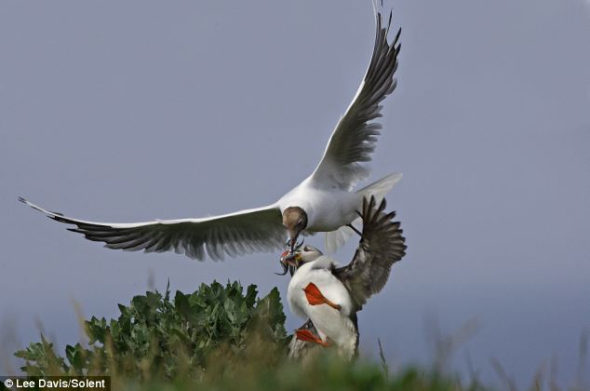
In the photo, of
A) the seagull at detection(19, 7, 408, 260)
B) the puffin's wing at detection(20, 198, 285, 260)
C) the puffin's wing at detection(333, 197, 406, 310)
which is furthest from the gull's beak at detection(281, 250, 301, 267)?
the puffin's wing at detection(20, 198, 285, 260)

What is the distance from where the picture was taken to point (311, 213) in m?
6.99

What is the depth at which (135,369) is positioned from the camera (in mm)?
5938

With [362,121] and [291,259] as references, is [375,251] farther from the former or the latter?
[362,121]

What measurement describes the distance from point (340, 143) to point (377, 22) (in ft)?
3.41

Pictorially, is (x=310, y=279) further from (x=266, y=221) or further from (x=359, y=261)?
(x=266, y=221)

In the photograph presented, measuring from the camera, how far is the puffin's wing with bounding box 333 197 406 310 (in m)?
5.74

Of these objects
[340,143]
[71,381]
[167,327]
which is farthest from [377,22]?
[71,381]

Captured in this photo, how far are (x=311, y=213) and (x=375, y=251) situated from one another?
4.31 feet

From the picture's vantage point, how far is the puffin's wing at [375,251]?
5742 mm

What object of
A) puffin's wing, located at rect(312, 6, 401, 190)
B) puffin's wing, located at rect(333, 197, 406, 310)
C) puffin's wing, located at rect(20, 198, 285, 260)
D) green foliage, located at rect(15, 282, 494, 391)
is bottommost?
green foliage, located at rect(15, 282, 494, 391)

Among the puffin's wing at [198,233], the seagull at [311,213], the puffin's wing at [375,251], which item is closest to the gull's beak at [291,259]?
the seagull at [311,213]

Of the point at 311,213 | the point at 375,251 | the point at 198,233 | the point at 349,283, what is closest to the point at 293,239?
the point at 311,213

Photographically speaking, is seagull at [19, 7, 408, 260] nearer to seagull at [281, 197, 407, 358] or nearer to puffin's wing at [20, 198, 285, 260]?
puffin's wing at [20, 198, 285, 260]

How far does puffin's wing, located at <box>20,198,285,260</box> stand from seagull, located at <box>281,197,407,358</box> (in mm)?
1529
